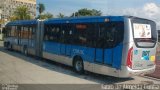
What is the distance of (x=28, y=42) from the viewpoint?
2030cm

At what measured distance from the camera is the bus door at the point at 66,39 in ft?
46.9

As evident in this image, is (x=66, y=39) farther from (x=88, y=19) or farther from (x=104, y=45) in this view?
(x=104, y=45)

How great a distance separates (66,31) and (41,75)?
3.08 meters

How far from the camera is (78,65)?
1352 centimetres

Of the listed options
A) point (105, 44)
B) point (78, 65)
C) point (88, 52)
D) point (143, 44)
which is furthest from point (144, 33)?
point (78, 65)

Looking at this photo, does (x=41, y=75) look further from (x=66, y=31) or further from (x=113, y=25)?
(x=113, y=25)

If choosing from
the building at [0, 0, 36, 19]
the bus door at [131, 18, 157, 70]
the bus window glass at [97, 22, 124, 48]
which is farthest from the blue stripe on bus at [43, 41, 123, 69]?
the building at [0, 0, 36, 19]

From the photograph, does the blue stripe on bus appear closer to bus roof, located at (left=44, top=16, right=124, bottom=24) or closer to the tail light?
the tail light

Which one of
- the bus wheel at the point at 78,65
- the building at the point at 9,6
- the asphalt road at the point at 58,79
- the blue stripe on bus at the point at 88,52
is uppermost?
the building at the point at 9,6

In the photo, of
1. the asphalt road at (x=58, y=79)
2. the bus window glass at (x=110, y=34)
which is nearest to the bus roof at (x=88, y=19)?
the bus window glass at (x=110, y=34)

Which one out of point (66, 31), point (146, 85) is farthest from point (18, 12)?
point (146, 85)

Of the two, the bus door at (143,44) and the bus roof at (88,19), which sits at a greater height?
the bus roof at (88,19)

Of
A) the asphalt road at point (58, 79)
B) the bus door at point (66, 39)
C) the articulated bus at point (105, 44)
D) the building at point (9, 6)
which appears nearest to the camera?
the articulated bus at point (105, 44)

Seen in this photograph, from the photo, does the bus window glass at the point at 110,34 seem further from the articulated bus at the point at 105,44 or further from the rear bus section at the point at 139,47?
the rear bus section at the point at 139,47
